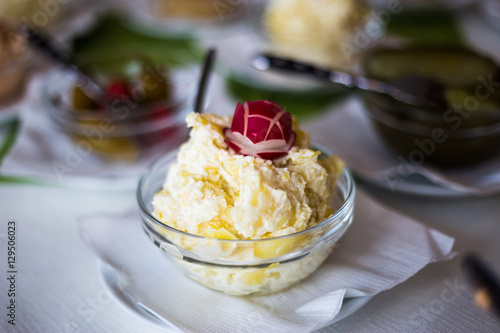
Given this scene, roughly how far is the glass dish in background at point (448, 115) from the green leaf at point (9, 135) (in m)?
0.99

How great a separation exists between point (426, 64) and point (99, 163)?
910 millimetres

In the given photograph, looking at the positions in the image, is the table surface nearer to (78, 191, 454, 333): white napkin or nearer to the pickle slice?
(78, 191, 454, 333): white napkin

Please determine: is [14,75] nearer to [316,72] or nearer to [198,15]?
[198,15]

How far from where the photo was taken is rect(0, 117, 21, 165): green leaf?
4.46 feet

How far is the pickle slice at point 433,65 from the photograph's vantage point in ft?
4.00

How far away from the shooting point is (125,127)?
129 centimetres

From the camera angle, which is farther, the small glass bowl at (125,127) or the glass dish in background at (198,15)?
the glass dish in background at (198,15)

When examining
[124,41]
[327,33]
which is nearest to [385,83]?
[327,33]

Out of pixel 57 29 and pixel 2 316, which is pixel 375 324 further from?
pixel 57 29

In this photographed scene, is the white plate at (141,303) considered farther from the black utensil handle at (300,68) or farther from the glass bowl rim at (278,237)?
the black utensil handle at (300,68)

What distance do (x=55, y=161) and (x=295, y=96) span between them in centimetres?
79

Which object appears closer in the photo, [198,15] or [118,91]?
[118,91]

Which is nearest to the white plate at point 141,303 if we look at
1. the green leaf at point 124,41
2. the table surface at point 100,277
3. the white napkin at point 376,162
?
the table surface at point 100,277

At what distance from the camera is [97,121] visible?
1275mm
